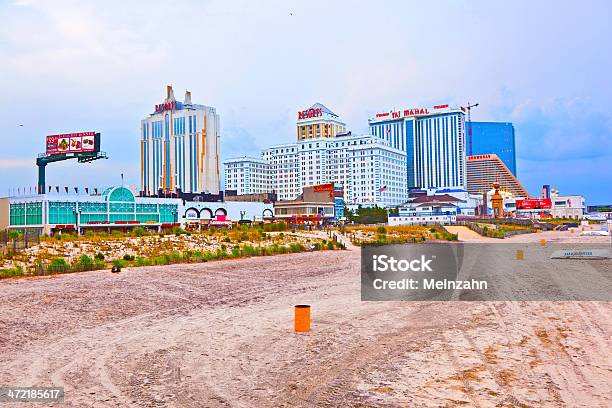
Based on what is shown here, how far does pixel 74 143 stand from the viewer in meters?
96.4

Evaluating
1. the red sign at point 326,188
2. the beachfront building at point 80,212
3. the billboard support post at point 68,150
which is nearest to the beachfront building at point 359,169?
the red sign at point 326,188

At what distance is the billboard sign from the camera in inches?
Answer: 3767

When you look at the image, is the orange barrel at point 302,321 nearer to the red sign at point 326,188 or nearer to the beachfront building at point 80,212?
the beachfront building at point 80,212

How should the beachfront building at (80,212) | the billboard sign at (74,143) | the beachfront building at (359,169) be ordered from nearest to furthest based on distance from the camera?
1. the beachfront building at (80,212)
2. the billboard sign at (74,143)
3. the beachfront building at (359,169)

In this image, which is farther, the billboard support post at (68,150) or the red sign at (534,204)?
the red sign at (534,204)

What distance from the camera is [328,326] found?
13820 millimetres

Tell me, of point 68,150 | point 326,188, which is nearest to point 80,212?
point 68,150

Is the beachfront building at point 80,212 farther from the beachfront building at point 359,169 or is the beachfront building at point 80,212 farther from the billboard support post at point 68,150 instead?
the beachfront building at point 359,169

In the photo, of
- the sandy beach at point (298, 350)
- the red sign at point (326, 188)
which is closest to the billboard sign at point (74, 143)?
the red sign at point (326, 188)

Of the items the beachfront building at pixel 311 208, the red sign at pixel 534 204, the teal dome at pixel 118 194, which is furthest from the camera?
the red sign at pixel 534 204

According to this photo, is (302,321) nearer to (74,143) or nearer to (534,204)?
(74,143)

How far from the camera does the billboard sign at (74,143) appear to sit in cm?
9569

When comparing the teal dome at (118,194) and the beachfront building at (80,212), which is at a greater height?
the teal dome at (118,194)

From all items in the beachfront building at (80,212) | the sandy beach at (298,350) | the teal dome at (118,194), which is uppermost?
the teal dome at (118,194)
